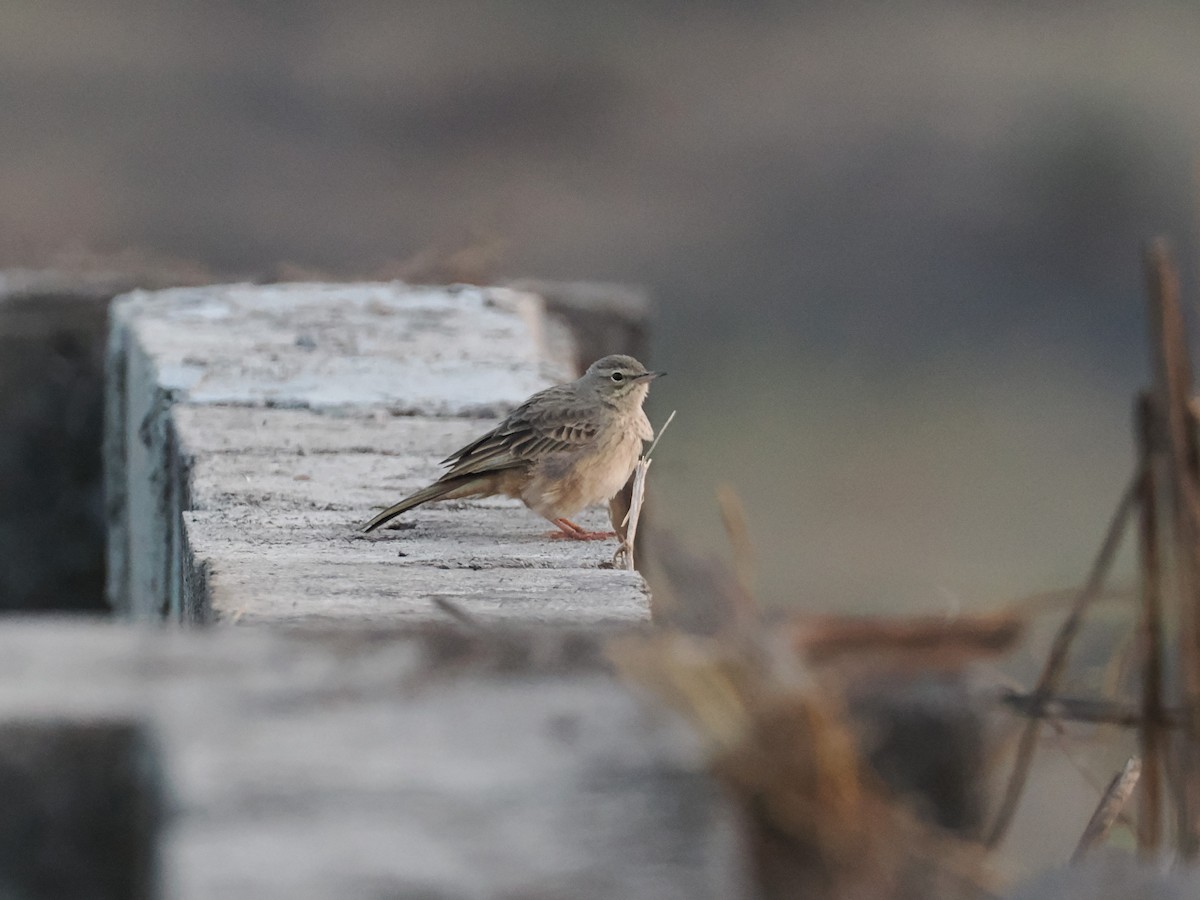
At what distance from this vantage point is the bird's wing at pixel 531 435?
5.15 metres

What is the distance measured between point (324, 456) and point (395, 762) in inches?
117

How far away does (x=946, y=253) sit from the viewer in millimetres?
18203

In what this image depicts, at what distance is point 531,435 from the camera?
526cm

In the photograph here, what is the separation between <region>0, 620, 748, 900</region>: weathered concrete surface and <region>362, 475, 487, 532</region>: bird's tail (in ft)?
6.74

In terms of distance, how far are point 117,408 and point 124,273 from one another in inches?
45.6

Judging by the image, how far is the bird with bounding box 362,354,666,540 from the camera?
201 inches

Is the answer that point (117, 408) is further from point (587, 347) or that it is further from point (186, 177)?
point (186, 177)

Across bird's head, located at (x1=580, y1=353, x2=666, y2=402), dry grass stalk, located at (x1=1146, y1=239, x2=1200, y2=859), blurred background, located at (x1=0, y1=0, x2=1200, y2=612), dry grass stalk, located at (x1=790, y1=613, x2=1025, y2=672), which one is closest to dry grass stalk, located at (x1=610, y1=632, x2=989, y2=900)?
dry grass stalk, located at (x1=790, y1=613, x2=1025, y2=672)

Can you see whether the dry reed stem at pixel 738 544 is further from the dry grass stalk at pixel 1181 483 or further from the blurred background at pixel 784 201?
the blurred background at pixel 784 201

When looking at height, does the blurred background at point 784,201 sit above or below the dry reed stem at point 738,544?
below

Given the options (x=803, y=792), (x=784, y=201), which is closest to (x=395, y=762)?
(x=803, y=792)

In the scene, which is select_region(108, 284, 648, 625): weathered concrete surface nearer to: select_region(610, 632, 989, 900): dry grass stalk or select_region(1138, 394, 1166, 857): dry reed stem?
select_region(1138, 394, 1166, 857): dry reed stem

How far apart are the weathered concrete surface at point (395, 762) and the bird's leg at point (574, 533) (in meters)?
2.22

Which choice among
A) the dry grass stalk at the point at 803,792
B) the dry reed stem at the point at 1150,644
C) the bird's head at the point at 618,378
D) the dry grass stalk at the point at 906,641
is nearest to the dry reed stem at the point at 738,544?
the dry grass stalk at the point at 906,641
